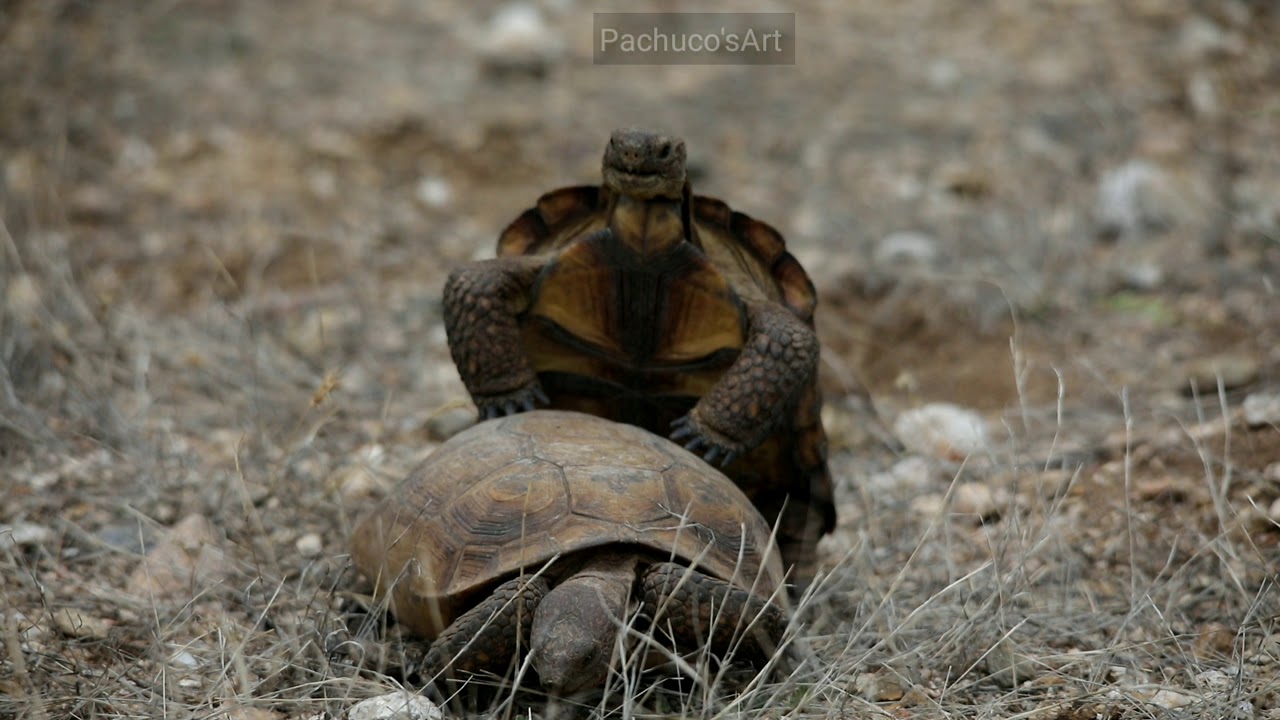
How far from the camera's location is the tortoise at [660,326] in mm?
2701

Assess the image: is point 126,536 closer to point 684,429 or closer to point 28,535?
point 28,535

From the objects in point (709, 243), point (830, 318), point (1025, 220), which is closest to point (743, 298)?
point (709, 243)

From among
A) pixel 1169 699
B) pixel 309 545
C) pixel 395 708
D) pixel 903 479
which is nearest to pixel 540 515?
pixel 395 708

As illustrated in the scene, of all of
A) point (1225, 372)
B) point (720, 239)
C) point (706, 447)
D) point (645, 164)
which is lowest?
point (1225, 372)

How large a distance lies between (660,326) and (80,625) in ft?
4.22

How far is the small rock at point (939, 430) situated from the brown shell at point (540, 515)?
1211mm

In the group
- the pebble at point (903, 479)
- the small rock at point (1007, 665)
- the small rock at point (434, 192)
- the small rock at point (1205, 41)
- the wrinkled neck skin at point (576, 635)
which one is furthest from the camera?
the small rock at point (1205, 41)

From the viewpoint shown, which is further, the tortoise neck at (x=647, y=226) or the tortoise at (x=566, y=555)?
the tortoise neck at (x=647, y=226)

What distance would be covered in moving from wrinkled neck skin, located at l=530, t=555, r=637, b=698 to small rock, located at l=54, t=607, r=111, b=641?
915mm

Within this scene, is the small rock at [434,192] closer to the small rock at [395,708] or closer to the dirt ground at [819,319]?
the dirt ground at [819,319]

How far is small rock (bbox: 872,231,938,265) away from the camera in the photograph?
16.5ft

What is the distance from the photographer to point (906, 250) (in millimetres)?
5094

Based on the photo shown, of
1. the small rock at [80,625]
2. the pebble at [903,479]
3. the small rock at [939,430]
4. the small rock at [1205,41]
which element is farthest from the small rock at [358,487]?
the small rock at [1205,41]

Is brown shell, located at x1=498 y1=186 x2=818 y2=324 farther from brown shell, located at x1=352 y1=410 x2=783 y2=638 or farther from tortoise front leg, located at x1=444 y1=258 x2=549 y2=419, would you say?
brown shell, located at x1=352 y1=410 x2=783 y2=638
